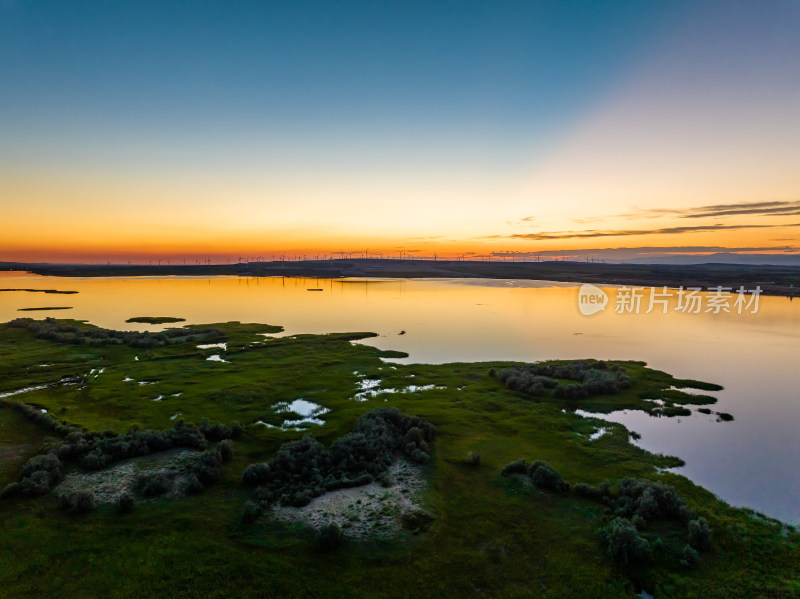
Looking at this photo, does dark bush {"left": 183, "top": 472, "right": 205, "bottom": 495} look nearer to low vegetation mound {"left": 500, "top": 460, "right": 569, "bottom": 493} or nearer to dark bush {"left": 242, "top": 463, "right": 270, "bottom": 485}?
dark bush {"left": 242, "top": 463, "right": 270, "bottom": 485}

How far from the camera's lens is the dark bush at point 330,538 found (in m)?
13.5

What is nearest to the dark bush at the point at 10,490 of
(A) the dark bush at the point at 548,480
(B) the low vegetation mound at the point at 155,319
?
(A) the dark bush at the point at 548,480

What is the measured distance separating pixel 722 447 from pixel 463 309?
205ft

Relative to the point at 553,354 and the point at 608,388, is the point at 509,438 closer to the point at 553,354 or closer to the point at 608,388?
the point at 608,388

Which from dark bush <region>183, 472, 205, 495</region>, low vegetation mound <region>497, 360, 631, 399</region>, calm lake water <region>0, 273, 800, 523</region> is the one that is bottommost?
calm lake water <region>0, 273, 800, 523</region>

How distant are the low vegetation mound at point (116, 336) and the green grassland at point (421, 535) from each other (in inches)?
819

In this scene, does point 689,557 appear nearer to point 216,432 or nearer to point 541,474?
point 541,474

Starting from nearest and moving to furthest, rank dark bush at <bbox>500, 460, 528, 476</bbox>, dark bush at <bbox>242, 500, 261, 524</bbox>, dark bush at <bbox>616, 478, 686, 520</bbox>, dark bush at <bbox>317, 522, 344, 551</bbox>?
1. dark bush at <bbox>317, 522, 344, 551</bbox>
2. dark bush at <bbox>242, 500, 261, 524</bbox>
3. dark bush at <bbox>616, 478, 686, 520</bbox>
4. dark bush at <bbox>500, 460, 528, 476</bbox>

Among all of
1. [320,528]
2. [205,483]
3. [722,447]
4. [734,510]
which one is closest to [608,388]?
[722,447]

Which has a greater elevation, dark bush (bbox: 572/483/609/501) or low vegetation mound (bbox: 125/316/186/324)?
dark bush (bbox: 572/483/609/501)

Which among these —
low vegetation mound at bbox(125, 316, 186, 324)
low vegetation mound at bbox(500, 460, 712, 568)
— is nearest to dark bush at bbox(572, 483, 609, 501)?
low vegetation mound at bbox(500, 460, 712, 568)

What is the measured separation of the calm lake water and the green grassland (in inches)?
123

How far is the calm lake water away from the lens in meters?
21.0

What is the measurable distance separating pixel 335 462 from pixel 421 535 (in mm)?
5974
